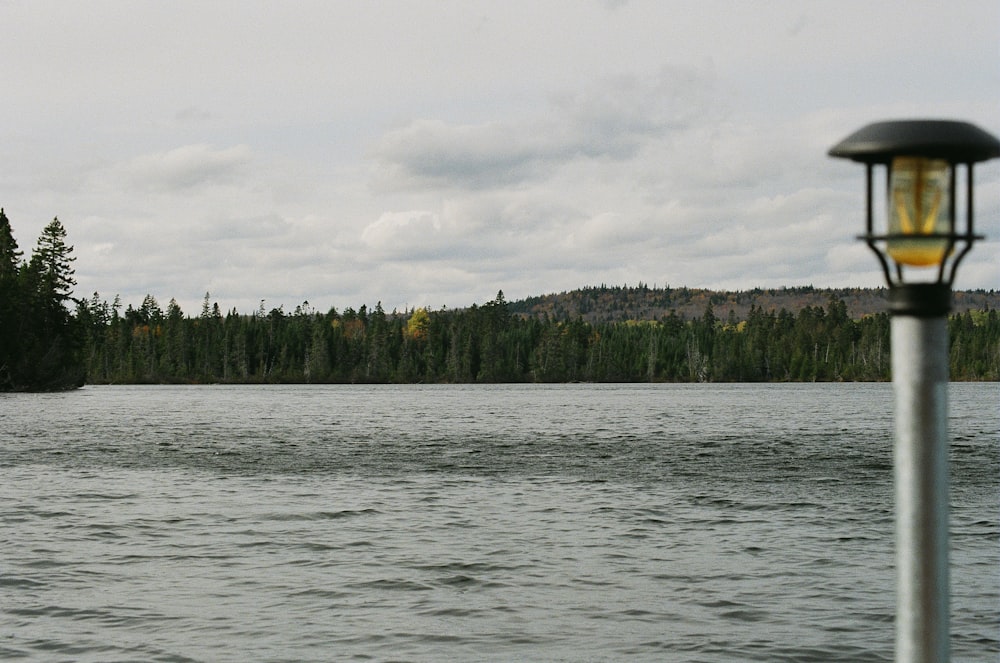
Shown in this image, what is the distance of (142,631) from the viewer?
14938 millimetres

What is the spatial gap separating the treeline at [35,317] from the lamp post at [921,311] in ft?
379

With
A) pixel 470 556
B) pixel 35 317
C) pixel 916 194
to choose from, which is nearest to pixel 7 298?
pixel 35 317

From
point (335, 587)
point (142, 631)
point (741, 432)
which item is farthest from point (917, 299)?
point (741, 432)

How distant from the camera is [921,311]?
14.4 ft

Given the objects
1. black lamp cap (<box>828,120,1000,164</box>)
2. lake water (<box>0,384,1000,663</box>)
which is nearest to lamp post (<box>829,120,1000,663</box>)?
black lamp cap (<box>828,120,1000,164</box>)

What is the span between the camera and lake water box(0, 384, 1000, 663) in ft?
47.9

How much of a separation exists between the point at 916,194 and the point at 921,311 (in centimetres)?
50

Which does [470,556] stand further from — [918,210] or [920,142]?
[920,142]

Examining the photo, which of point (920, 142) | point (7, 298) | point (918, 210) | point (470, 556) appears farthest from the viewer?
point (7, 298)

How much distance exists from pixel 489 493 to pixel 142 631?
59.0 feet

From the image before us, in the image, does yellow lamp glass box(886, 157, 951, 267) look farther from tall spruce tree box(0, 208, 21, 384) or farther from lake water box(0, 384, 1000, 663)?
tall spruce tree box(0, 208, 21, 384)

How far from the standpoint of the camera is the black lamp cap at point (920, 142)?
4.29m

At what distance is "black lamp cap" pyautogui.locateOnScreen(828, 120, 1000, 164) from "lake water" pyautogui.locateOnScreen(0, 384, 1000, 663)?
34.3ft

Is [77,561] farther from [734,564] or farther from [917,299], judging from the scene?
[917,299]
